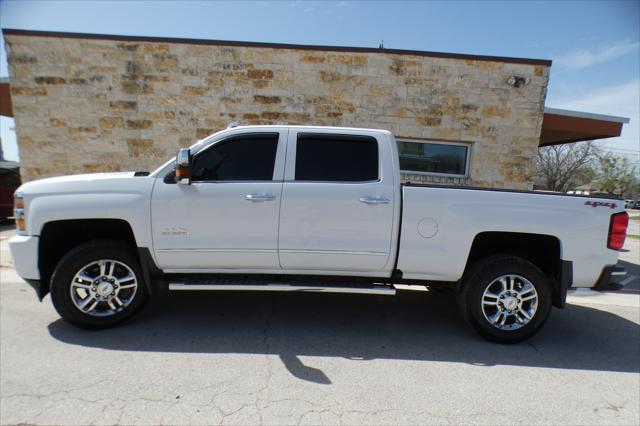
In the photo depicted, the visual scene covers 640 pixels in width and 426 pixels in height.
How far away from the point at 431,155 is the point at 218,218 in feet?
19.9

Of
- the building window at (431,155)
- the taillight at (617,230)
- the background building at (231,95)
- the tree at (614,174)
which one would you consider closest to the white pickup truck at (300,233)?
the taillight at (617,230)

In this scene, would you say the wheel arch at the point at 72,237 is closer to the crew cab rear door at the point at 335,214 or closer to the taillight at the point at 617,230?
the crew cab rear door at the point at 335,214

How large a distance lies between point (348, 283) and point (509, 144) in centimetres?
652

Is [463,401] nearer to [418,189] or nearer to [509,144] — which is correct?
[418,189]

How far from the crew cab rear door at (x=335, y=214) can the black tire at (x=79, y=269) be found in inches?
60.4

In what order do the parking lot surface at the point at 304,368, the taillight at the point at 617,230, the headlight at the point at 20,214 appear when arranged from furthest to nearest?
the headlight at the point at 20,214 < the taillight at the point at 617,230 < the parking lot surface at the point at 304,368

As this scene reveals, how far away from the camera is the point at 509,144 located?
7.62 meters

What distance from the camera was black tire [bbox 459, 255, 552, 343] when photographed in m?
3.19

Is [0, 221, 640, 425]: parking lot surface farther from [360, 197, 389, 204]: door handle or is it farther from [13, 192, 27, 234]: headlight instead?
[360, 197, 389, 204]: door handle

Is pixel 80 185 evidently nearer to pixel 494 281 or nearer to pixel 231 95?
pixel 494 281

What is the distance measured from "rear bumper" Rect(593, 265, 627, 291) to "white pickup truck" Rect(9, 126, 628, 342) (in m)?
0.02

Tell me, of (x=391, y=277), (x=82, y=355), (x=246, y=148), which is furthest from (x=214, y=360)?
(x=246, y=148)

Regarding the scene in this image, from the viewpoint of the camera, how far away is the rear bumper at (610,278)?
3.15m

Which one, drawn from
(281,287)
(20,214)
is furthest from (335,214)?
(20,214)
